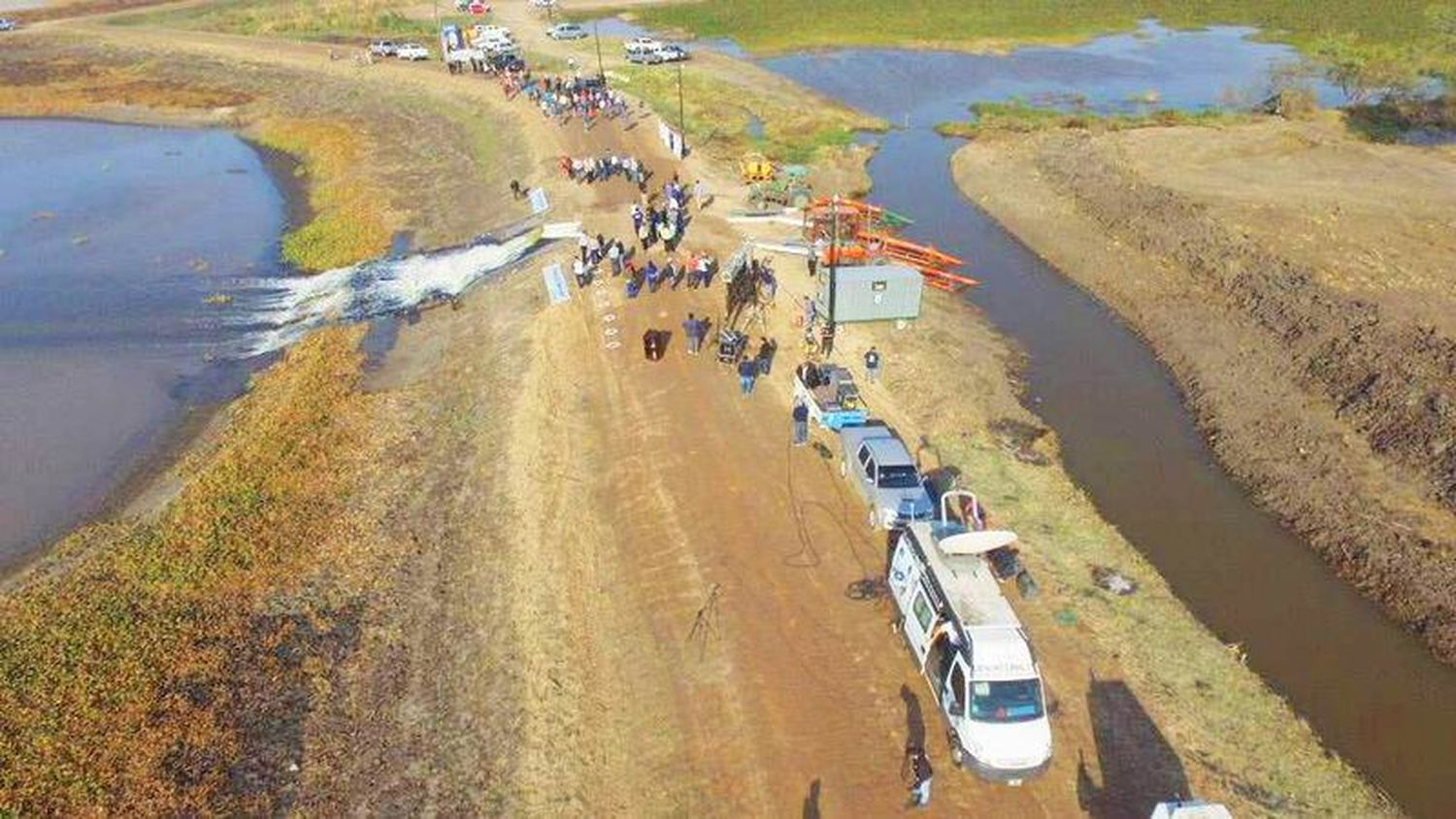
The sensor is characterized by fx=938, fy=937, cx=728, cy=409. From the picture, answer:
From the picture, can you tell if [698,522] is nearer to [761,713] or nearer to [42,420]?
[761,713]

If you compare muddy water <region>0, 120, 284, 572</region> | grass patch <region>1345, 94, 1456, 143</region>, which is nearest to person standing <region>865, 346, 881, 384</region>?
muddy water <region>0, 120, 284, 572</region>

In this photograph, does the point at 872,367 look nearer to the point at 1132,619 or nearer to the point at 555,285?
the point at 1132,619

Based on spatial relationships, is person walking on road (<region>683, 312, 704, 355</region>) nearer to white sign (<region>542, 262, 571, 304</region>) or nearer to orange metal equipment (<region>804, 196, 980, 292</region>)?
white sign (<region>542, 262, 571, 304</region>)

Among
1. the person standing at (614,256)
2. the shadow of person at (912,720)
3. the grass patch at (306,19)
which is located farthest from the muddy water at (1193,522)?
the grass patch at (306,19)

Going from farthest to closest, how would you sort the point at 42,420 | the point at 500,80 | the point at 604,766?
the point at 500,80
the point at 42,420
the point at 604,766

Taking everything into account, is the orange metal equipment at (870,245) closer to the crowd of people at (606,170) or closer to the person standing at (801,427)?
the crowd of people at (606,170)

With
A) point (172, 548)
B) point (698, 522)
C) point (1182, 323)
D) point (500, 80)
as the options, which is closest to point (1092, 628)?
point (698, 522)
